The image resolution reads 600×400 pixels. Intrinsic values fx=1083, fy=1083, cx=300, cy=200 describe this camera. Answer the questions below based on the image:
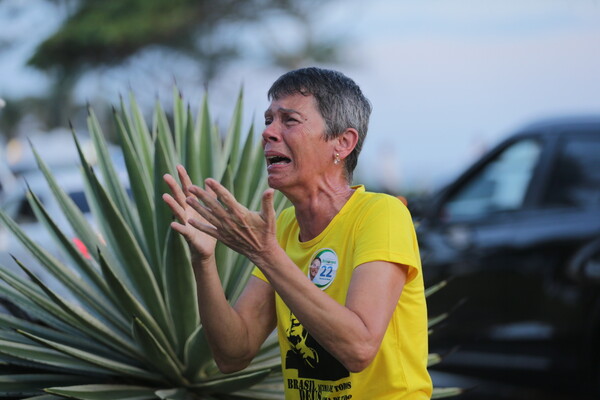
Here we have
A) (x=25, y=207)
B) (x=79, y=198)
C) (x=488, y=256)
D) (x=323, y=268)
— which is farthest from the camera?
(x=25, y=207)

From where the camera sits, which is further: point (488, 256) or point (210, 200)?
point (488, 256)

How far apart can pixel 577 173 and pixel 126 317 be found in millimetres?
3983

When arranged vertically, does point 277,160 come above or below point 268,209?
above

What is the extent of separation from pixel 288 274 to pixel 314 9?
112ft

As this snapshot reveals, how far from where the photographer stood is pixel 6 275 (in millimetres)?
3660

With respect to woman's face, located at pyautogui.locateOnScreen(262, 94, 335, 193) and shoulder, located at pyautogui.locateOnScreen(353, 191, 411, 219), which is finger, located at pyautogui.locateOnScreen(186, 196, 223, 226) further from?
shoulder, located at pyautogui.locateOnScreen(353, 191, 411, 219)

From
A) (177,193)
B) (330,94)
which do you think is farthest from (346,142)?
(177,193)

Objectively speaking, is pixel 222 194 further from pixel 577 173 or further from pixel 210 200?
pixel 577 173

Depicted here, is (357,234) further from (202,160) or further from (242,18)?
(242,18)

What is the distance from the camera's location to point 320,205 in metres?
2.86

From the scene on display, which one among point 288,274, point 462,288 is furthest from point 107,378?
point 462,288

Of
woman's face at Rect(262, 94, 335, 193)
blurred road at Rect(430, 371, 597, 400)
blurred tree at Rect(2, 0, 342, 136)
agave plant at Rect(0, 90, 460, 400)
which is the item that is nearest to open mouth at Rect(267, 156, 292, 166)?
woman's face at Rect(262, 94, 335, 193)

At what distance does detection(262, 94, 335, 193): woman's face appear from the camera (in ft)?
9.09

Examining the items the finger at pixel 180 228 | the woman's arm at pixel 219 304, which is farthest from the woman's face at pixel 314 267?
the finger at pixel 180 228
